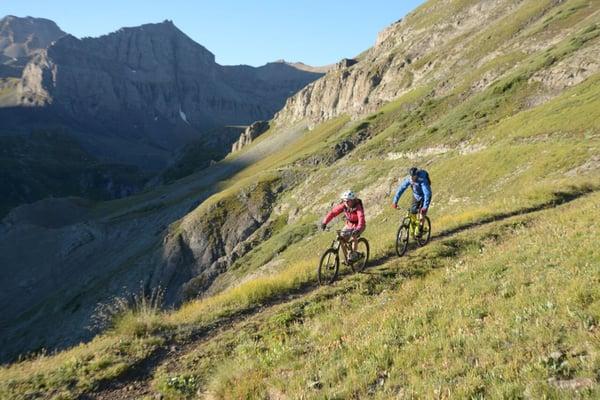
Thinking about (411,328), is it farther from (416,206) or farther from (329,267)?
(416,206)

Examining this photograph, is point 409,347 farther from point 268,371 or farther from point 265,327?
point 265,327

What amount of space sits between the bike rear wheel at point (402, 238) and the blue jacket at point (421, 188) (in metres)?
1.13

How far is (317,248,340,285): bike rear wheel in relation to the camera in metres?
16.9

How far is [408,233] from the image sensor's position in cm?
2017

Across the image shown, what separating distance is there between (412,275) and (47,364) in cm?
1154

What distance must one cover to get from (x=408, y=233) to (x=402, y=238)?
0.40m

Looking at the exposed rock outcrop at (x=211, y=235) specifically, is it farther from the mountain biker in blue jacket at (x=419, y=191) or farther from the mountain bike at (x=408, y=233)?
the mountain biker in blue jacket at (x=419, y=191)

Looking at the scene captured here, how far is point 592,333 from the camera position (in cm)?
754

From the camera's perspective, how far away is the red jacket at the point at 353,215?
55.7 ft

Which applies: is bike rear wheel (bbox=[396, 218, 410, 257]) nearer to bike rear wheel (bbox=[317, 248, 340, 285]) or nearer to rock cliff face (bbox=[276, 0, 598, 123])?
bike rear wheel (bbox=[317, 248, 340, 285])

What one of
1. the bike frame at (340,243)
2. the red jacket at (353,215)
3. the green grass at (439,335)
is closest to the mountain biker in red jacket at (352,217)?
the red jacket at (353,215)

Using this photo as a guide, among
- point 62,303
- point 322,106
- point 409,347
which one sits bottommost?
point 62,303

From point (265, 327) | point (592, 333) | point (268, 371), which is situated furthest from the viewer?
point (265, 327)

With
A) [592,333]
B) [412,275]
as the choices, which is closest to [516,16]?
[412,275]
